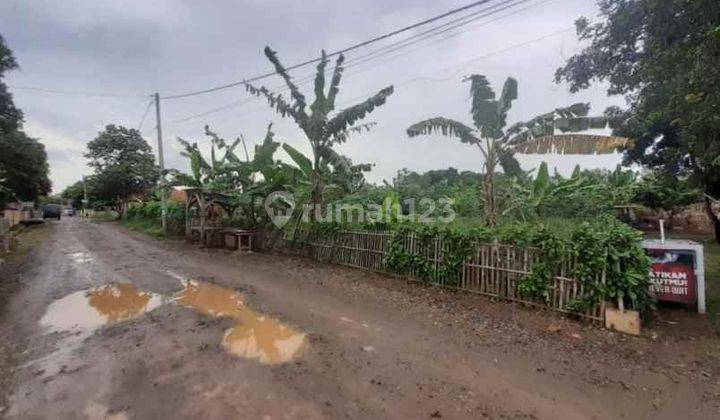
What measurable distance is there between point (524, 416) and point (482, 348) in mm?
1528

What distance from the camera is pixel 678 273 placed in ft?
19.5

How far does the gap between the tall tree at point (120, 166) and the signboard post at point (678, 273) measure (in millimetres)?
33228

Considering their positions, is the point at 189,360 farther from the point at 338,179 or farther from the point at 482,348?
the point at 338,179

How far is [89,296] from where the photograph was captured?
7.88 meters

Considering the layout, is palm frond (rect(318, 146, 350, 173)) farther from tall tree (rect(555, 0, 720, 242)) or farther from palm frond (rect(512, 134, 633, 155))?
tall tree (rect(555, 0, 720, 242))

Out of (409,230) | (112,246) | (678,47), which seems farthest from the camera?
(112,246)

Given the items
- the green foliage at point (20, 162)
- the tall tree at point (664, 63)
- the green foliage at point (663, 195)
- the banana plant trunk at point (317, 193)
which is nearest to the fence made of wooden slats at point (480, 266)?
the banana plant trunk at point (317, 193)

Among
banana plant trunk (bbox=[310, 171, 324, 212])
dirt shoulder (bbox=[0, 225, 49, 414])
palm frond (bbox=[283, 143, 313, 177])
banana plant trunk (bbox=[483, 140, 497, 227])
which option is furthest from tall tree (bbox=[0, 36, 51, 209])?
banana plant trunk (bbox=[483, 140, 497, 227])

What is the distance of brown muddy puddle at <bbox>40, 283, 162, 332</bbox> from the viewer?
618 centimetres

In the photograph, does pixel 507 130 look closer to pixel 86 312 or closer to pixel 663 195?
pixel 86 312

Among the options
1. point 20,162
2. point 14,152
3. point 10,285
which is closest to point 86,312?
point 10,285

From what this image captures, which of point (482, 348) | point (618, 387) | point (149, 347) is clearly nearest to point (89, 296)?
point (149, 347)

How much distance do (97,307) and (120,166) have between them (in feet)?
98.2

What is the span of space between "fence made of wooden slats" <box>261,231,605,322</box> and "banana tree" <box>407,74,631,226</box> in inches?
72.5
